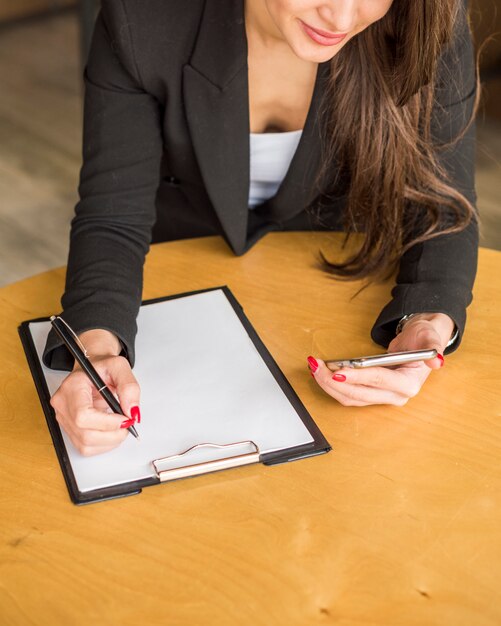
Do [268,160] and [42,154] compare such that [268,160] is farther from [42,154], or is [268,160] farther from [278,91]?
[42,154]

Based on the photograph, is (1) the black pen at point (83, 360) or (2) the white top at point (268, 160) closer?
(1) the black pen at point (83, 360)

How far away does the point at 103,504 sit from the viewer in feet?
2.99

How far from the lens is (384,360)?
106cm

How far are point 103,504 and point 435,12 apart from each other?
2.52 ft

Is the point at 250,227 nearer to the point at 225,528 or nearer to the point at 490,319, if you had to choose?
the point at 490,319

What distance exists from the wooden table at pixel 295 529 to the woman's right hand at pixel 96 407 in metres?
0.04

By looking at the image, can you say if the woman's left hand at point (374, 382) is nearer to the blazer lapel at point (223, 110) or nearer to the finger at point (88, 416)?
the finger at point (88, 416)

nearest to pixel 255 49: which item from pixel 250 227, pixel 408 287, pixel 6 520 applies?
pixel 250 227

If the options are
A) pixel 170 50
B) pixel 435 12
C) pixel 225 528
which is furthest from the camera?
pixel 170 50

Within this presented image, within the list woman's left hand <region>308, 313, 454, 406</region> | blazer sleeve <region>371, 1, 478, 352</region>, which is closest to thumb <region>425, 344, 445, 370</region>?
woman's left hand <region>308, 313, 454, 406</region>

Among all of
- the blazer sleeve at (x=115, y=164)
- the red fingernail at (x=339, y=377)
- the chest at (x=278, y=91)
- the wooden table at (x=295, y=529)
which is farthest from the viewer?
the chest at (x=278, y=91)

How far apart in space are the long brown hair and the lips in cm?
14

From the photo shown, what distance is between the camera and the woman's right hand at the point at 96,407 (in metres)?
0.96

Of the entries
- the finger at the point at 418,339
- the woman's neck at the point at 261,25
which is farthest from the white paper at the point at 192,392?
the woman's neck at the point at 261,25
